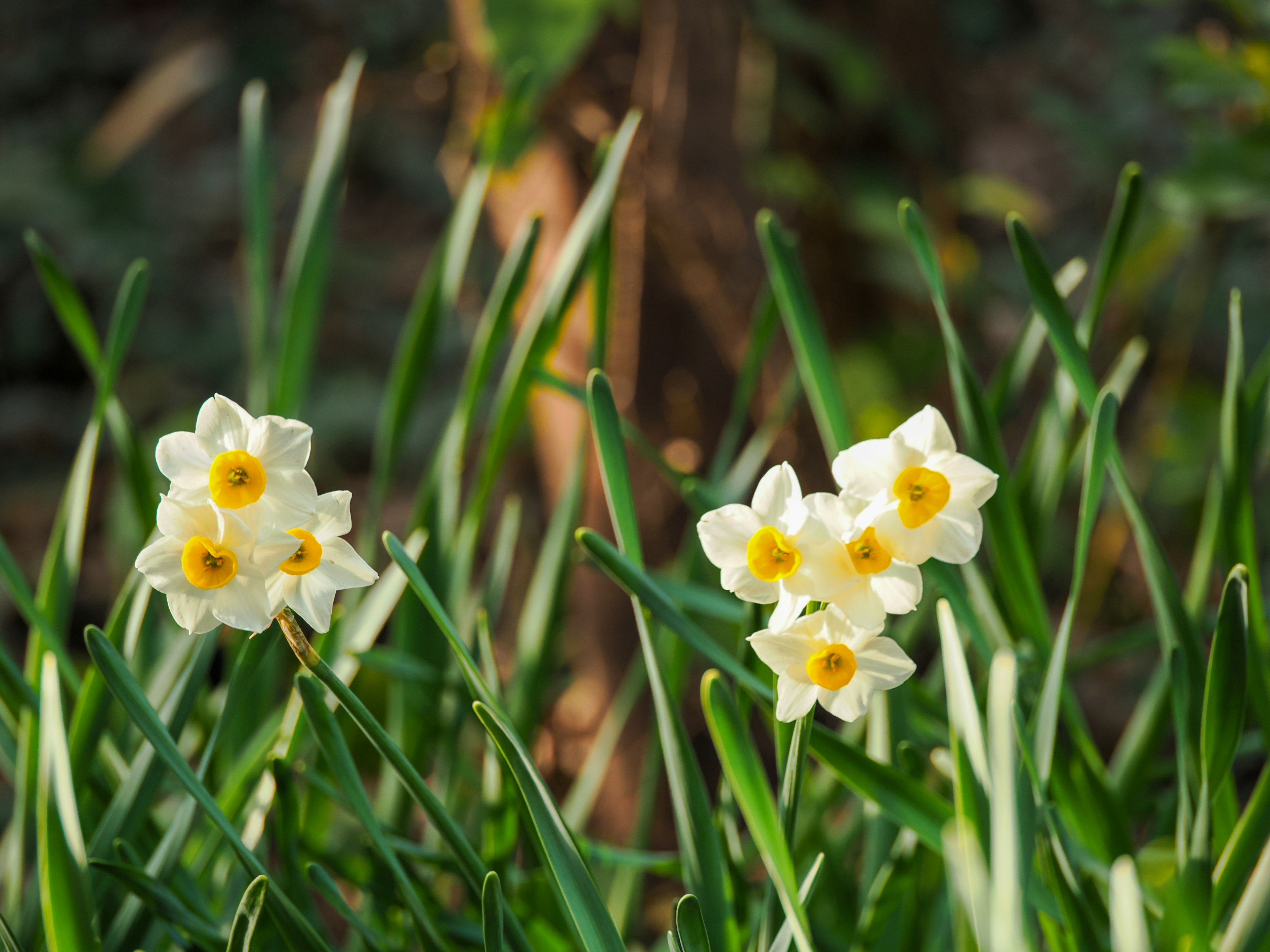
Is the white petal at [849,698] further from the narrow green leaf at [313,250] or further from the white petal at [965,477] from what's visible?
the narrow green leaf at [313,250]

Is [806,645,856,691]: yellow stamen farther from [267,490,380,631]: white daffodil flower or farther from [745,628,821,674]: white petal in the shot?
[267,490,380,631]: white daffodil flower

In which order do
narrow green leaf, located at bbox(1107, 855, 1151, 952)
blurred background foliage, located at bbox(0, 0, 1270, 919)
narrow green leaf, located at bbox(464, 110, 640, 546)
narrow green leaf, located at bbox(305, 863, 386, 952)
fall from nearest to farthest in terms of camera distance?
1. narrow green leaf, located at bbox(1107, 855, 1151, 952)
2. narrow green leaf, located at bbox(305, 863, 386, 952)
3. narrow green leaf, located at bbox(464, 110, 640, 546)
4. blurred background foliage, located at bbox(0, 0, 1270, 919)

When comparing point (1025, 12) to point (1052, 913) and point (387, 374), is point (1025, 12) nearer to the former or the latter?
point (387, 374)

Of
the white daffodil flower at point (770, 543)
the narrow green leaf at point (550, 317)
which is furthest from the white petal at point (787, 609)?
the narrow green leaf at point (550, 317)

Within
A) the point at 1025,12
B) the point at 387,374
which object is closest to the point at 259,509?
the point at 387,374

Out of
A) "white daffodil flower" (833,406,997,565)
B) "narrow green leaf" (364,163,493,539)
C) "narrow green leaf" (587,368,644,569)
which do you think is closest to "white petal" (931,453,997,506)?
"white daffodil flower" (833,406,997,565)

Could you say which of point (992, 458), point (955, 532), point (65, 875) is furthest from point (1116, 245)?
point (65, 875)

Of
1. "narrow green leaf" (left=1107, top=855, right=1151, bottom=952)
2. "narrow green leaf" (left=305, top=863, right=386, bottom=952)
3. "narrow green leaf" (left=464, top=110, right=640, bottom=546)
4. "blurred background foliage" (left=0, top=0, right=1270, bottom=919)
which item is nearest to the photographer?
"narrow green leaf" (left=1107, top=855, right=1151, bottom=952)
